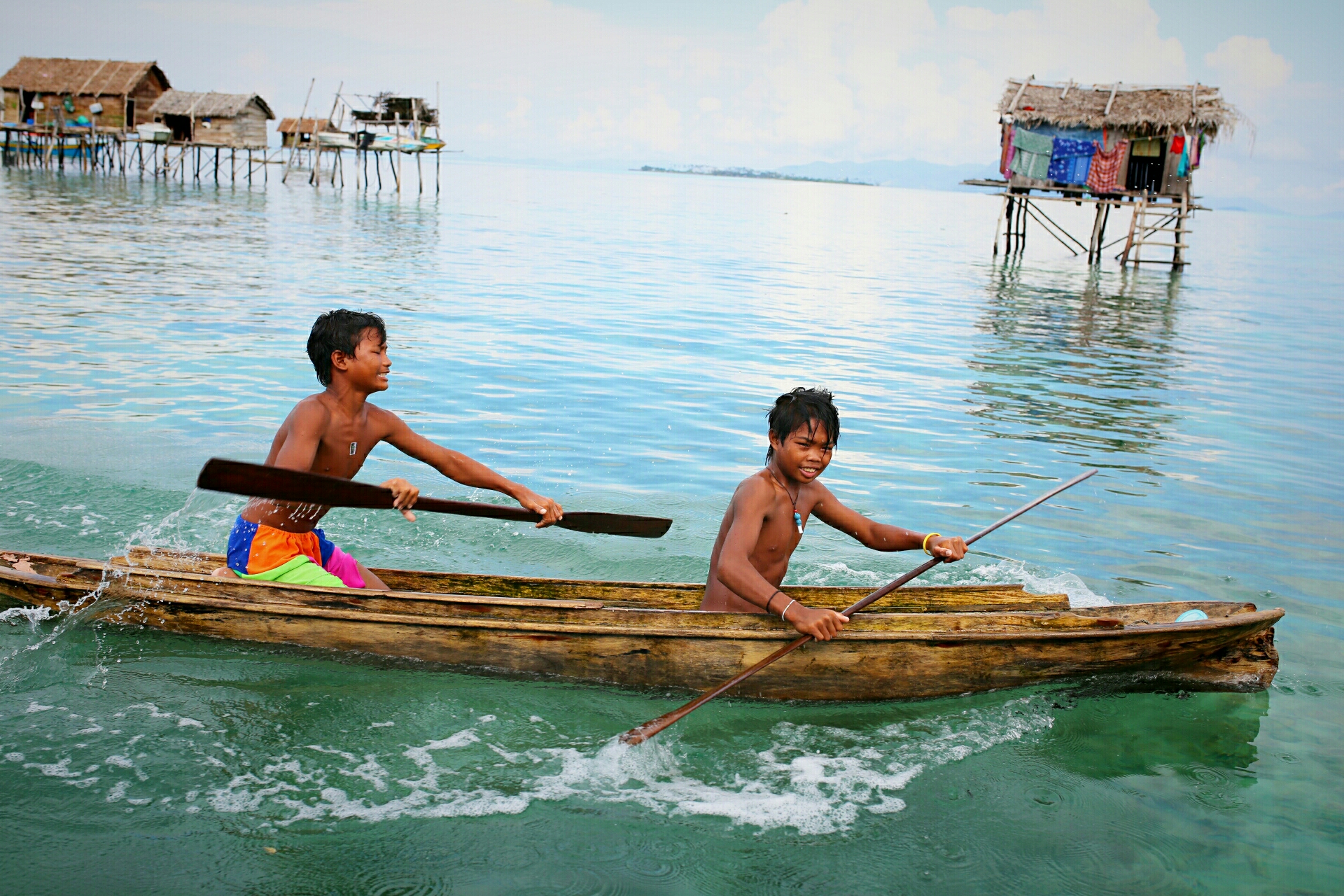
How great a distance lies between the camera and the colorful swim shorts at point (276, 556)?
185 inches

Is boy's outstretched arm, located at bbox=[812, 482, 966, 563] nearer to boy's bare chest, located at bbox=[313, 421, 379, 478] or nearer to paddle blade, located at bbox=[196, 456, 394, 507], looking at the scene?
paddle blade, located at bbox=[196, 456, 394, 507]

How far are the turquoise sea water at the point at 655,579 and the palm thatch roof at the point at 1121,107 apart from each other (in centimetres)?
1079

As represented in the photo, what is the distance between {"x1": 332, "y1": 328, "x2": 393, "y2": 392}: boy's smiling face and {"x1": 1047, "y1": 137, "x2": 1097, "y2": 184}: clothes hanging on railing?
26698 millimetres

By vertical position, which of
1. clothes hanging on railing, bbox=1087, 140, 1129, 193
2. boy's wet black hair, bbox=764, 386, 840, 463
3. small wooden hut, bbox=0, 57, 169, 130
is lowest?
boy's wet black hair, bbox=764, 386, 840, 463

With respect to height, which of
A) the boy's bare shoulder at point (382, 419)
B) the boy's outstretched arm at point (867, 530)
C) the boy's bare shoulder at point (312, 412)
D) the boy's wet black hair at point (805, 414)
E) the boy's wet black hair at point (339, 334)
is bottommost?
the boy's outstretched arm at point (867, 530)

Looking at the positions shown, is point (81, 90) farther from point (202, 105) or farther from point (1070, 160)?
point (1070, 160)

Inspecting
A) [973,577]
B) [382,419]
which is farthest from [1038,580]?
[382,419]

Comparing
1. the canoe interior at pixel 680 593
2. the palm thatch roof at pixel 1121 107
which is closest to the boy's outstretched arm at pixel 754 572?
the canoe interior at pixel 680 593

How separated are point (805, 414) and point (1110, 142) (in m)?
26.6

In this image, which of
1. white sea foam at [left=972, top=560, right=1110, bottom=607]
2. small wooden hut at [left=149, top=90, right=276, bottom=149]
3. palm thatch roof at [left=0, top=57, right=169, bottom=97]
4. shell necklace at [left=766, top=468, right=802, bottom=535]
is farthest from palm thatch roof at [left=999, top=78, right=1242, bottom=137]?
palm thatch roof at [left=0, top=57, right=169, bottom=97]

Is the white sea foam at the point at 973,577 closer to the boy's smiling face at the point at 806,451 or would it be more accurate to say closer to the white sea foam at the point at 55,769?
the boy's smiling face at the point at 806,451

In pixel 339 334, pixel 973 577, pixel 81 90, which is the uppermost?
pixel 81 90

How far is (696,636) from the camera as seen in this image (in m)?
4.26

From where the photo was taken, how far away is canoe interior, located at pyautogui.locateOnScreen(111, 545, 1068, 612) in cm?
492
